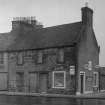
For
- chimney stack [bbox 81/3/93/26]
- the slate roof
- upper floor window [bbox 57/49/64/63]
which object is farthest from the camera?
chimney stack [bbox 81/3/93/26]

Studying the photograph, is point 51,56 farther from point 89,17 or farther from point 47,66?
point 89,17

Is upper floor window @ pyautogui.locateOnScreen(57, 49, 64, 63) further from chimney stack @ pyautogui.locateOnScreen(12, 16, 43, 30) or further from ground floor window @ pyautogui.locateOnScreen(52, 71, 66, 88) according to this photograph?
chimney stack @ pyautogui.locateOnScreen(12, 16, 43, 30)

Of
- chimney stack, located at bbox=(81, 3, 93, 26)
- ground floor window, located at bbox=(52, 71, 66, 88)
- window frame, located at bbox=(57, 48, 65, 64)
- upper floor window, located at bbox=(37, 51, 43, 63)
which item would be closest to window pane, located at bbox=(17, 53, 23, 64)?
upper floor window, located at bbox=(37, 51, 43, 63)

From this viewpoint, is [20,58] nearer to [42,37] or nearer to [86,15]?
[42,37]

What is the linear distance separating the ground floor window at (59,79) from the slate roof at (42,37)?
145 inches

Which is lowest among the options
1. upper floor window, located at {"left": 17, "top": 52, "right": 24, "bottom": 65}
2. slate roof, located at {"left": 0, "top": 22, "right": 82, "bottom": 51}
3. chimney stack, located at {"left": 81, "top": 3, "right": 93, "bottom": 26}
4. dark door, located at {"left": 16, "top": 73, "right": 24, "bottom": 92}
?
dark door, located at {"left": 16, "top": 73, "right": 24, "bottom": 92}

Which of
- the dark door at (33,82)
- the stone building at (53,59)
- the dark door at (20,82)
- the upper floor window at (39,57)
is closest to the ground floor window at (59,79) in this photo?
the stone building at (53,59)

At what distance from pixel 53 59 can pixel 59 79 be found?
9.24ft

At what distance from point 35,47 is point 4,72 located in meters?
7.17

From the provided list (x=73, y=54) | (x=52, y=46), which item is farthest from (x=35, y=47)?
(x=73, y=54)

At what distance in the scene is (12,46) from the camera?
1700 inches

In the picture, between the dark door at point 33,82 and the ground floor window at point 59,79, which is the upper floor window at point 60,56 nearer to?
the ground floor window at point 59,79

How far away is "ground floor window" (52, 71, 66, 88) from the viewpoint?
119ft

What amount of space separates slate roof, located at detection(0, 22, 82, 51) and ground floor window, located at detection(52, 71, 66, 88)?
12.1 ft
